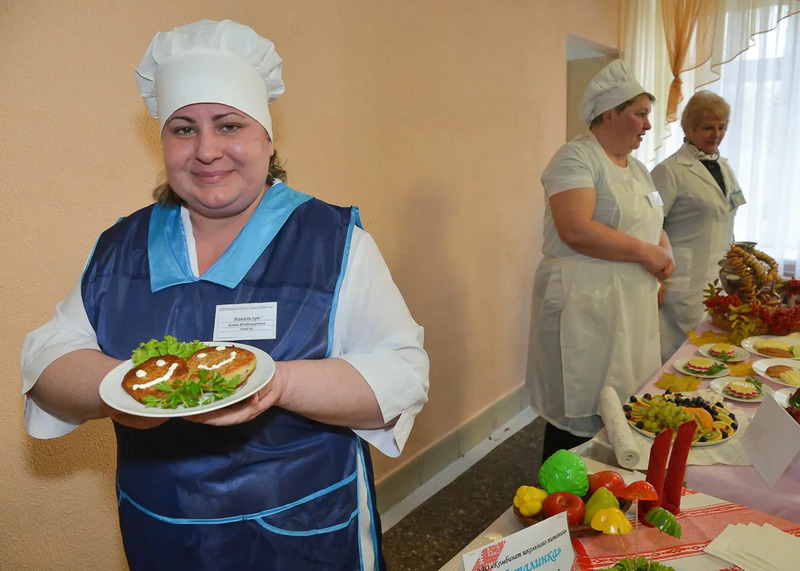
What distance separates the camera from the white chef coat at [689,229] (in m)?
3.21

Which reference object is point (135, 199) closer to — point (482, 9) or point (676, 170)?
point (482, 9)

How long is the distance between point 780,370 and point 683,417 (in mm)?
635

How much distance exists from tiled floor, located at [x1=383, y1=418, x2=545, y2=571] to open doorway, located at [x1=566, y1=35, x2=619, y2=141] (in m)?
2.80

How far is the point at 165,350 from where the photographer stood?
3.24ft

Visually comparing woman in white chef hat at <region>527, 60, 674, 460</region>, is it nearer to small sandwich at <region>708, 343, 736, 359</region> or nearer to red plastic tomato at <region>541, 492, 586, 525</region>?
small sandwich at <region>708, 343, 736, 359</region>

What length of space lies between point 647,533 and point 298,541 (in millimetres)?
632

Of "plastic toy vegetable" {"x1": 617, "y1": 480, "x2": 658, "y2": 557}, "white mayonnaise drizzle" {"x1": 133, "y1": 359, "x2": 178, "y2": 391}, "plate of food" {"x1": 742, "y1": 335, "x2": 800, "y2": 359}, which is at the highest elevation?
"white mayonnaise drizzle" {"x1": 133, "y1": 359, "x2": 178, "y2": 391}

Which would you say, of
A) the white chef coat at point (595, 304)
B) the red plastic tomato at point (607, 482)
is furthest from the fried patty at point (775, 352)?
the red plastic tomato at point (607, 482)

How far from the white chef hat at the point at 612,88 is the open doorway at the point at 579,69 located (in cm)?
225

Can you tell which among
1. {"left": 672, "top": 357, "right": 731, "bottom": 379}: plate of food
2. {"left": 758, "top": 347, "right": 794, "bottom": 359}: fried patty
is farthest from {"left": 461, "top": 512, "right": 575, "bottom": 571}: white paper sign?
{"left": 758, "top": 347, "right": 794, "bottom": 359}: fried patty

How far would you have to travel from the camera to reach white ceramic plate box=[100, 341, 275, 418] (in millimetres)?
795

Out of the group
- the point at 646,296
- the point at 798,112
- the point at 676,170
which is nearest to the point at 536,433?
the point at 646,296

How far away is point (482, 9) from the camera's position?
3035 mm

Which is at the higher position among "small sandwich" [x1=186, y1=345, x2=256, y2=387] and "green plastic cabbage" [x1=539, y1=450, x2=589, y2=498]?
"small sandwich" [x1=186, y1=345, x2=256, y2=387]
